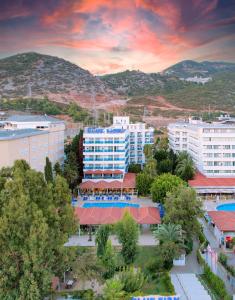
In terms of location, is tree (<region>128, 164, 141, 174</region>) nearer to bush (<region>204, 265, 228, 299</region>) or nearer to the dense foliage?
bush (<region>204, 265, 228, 299</region>)

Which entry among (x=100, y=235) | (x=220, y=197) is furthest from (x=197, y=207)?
(x=220, y=197)

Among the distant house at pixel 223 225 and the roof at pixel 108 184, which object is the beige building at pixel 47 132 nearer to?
the roof at pixel 108 184

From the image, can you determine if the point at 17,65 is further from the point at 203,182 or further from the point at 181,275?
the point at 181,275

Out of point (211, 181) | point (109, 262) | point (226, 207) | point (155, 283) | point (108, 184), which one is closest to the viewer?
point (109, 262)

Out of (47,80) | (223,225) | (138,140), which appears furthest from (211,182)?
(47,80)

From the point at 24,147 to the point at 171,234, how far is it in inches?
794

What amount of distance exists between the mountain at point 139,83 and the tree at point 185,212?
127m

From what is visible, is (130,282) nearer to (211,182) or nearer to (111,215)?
(111,215)

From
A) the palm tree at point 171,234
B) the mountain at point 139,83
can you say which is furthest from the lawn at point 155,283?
the mountain at point 139,83

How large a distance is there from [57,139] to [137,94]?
108732mm

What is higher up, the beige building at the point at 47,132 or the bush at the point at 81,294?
the beige building at the point at 47,132

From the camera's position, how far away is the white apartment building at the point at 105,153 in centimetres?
5250

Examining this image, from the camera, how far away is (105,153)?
53.0 metres

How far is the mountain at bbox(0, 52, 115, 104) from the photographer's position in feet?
457
